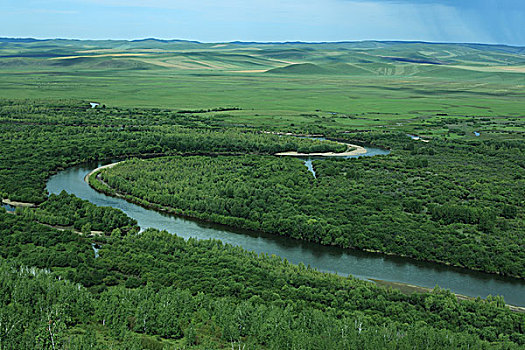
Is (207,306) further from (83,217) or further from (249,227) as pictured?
(83,217)

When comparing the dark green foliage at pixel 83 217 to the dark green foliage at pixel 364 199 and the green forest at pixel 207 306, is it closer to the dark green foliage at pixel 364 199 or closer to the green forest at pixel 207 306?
the green forest at pixel 207 306

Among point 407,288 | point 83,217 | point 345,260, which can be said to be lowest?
point 345,260

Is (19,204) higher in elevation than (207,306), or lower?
lower

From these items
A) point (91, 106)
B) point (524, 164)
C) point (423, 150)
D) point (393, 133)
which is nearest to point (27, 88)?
point (91, 106)

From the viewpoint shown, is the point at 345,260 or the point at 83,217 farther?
the point at 83,217

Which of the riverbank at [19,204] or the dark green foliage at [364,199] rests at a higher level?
the dark green foliage at [364,199]

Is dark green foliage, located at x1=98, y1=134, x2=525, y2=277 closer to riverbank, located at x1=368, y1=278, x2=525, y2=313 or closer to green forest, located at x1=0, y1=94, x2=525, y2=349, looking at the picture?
green forest, located at x1=0, y1=94, x2=525, y2=349

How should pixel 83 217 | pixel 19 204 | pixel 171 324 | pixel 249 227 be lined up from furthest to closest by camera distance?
pixel 19 204 → pixel 249 227 → pixel 83 217 → pixel 171 324

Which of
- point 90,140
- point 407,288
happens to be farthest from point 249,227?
point 90,140

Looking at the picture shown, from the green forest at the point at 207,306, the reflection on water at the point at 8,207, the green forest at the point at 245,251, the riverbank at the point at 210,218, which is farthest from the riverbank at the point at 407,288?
the reflection on water at the point at 8,207

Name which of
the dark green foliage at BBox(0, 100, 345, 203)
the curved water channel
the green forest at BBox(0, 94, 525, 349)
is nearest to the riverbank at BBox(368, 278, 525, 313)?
the curved water channel
